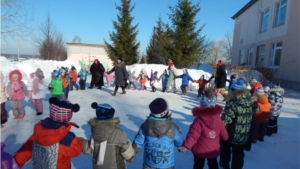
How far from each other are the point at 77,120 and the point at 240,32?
25218mm

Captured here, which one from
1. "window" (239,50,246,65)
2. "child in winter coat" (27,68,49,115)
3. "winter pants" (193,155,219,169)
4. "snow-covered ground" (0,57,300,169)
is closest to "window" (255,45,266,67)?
"window" (239,50,246,65)

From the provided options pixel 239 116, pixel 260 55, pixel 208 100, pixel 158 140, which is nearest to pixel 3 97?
pixel 158 140

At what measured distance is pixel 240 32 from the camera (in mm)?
25109

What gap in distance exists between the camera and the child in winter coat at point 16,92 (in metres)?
5.03

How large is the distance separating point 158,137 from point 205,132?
68 centimetres

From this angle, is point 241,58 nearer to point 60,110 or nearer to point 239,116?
point 239,116

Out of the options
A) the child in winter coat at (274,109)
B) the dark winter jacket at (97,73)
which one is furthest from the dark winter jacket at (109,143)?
the dark winter jacket at (97,73)

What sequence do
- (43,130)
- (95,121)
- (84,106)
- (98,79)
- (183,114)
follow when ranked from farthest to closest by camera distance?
(98,79)
(84,106)
(183,114)
(95,121)
(43,130)

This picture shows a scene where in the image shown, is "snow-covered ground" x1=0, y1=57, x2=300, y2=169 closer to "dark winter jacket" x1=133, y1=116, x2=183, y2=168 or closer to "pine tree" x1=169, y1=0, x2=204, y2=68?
"dark winter jacket" x1=133, y1=116, x2=183, y2=168

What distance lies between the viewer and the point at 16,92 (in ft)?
16.6

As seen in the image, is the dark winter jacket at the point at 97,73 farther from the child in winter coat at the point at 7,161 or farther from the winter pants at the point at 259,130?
the child in winter coat at the point at 7,161

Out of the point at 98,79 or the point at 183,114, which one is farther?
the point at 98,79

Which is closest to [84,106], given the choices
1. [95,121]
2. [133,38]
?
[95,121]

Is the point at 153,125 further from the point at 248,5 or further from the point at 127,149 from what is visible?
the point at 248,5
